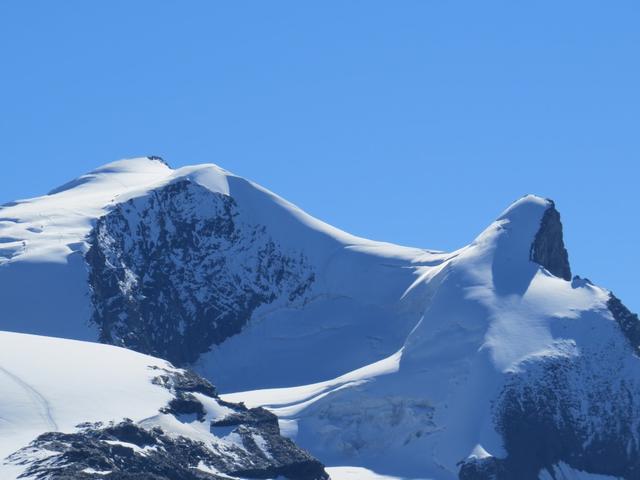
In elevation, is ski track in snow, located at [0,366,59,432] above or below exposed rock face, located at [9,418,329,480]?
above

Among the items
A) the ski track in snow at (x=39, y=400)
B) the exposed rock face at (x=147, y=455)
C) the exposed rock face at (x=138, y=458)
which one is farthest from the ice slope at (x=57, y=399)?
the exposed rock face at (x=138, y=458)

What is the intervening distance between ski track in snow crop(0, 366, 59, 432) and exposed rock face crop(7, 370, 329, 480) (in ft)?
7.18

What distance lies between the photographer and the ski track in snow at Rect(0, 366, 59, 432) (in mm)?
186750

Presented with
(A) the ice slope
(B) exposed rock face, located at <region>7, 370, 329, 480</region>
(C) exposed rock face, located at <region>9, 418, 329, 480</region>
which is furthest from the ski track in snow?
(C) exposed rock face, located at <region>9, 418, 329, 480</region>

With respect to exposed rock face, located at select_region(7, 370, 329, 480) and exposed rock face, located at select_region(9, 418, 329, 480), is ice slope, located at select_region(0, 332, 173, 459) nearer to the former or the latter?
exposed rock face, located at select_region(7, 370, 329, 480)

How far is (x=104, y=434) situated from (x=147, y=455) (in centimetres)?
337

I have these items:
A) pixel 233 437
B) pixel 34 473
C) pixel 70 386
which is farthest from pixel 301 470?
pixel 34 473

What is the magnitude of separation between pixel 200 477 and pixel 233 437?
12.4 m

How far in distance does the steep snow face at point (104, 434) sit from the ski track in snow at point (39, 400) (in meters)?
0.07

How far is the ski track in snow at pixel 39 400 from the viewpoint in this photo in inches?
7352

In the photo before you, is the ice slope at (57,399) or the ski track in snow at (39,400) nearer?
the ice slope at (57,399)

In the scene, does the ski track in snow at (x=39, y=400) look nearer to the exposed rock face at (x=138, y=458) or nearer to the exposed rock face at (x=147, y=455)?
the exposed rock face at (x=147, y=455)

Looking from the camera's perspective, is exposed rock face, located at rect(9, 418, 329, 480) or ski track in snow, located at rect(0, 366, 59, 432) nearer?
exposed rock face, located at rect(9, 418, 329, 480)

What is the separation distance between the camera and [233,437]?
654 ft
